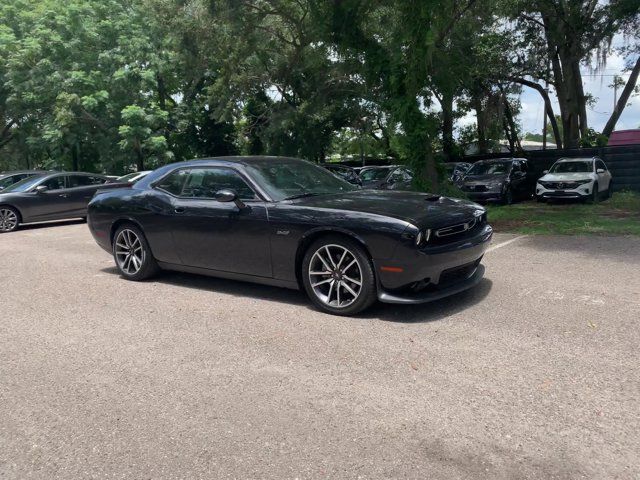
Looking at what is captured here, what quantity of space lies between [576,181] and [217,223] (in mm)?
13444

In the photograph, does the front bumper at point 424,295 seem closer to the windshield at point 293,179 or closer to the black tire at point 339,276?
the black tire at point 339,276

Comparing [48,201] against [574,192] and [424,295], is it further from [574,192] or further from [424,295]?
[574,192]

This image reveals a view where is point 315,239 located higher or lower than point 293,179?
lower

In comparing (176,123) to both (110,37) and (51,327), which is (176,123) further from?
(51,327)

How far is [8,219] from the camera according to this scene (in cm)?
1388

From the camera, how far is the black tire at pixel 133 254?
6.92 m

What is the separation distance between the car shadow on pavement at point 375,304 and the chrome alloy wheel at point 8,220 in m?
8.53

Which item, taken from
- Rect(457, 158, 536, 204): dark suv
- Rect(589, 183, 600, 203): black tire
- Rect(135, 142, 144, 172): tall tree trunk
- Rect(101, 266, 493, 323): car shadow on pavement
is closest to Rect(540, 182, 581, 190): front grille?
Rect(589, 183, 600, 203): black tire

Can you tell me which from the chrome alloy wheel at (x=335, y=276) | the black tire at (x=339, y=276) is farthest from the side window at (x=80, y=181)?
the chrome alloy wheel at (x=335, y=276)

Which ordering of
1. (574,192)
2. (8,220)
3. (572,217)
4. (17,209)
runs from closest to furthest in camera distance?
1. (572,217)
2. (8,220)
3. (17,209)
4. (574,192)

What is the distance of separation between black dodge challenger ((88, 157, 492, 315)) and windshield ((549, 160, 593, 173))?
1309 cm

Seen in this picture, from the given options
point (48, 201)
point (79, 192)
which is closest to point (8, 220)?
point (48, 201)

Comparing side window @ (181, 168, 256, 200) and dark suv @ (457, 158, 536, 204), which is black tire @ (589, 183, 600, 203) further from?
side window @ (181, 168, 256, 200)

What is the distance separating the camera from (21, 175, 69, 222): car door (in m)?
14.2
